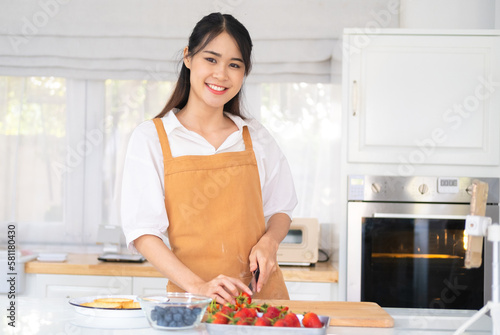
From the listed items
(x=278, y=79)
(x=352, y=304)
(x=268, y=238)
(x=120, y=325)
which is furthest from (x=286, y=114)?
(x=120, y=325)

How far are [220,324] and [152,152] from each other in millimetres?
623

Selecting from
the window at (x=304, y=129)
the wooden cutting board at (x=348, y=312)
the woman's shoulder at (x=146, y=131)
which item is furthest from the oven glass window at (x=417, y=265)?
the woman's shoulder at (x=146, y=131)

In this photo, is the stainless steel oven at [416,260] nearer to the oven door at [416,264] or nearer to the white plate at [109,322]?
the oven door at [416,264]

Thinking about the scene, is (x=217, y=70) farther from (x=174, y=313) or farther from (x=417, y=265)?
(x=417, y=265)

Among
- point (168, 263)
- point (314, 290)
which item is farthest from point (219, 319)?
point (314, 290)

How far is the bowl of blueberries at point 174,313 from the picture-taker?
113 cm

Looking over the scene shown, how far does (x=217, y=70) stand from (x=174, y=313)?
69cm

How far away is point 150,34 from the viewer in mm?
3127

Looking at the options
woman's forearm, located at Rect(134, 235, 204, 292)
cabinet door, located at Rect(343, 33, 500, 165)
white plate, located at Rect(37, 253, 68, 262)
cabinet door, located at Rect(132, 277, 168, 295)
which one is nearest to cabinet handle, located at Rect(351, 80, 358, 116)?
cabinet door, located at Rect(343, 33, 500, 165)

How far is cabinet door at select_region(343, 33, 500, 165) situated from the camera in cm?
258

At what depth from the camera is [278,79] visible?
10.4 feet

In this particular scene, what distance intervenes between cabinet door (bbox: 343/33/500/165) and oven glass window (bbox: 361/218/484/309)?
293 mm

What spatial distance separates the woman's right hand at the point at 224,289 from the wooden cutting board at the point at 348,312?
0.40ft

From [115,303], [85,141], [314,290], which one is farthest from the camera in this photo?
[85,141]
